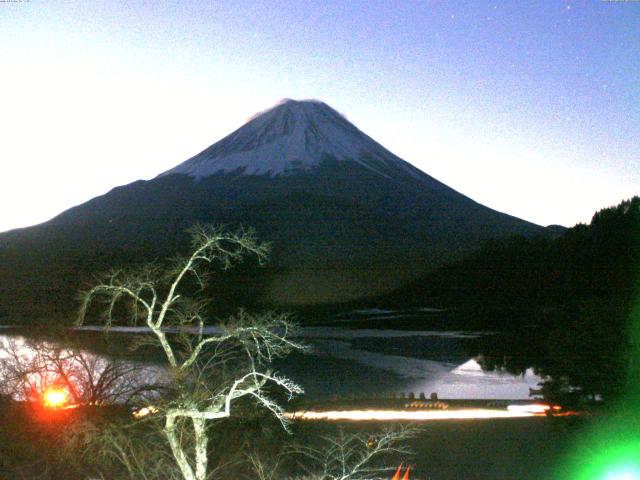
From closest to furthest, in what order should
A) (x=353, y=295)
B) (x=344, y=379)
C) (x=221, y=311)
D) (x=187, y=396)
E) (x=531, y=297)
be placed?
(x=187, y=396) < (x=344, y=379) < (x=531, y=297) < (x=221, y=311) < (x=353, y=295)

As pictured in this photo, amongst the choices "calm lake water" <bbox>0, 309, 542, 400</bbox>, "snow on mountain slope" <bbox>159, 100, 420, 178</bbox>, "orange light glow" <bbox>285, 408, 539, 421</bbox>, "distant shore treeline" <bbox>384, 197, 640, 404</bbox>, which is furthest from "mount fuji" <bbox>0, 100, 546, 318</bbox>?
"orange light glow" <bbox>285, 408, 539, 421</bbox>

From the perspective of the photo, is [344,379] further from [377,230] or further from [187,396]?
[377,230]

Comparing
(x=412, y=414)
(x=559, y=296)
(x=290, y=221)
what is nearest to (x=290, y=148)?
(x=290, y=221)

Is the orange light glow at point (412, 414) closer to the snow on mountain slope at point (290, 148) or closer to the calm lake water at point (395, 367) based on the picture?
the calm lake water at point (395, 367)

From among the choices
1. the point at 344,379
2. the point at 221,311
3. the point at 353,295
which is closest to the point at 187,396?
the point at 344,379

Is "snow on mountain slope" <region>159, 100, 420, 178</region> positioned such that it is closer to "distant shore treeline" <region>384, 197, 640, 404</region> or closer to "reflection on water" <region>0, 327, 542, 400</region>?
"distant shore treeline" <region>384, 197, 640, 404</region>

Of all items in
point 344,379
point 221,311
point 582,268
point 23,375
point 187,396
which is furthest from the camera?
point 221,311

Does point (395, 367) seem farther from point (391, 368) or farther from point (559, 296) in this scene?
point (559, 296)
